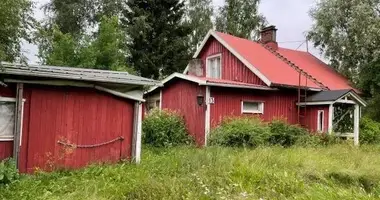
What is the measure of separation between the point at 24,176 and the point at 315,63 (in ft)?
58.3

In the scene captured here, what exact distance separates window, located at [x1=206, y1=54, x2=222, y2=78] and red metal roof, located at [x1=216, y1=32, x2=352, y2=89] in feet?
3.68

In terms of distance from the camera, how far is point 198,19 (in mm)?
31875

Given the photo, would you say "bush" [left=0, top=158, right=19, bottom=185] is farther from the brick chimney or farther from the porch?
the brick chimney

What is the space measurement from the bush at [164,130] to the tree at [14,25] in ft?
24.8

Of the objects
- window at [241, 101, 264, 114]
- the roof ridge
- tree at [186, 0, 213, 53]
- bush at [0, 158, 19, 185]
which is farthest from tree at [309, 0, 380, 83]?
bush at [0, 158, 19, 185]

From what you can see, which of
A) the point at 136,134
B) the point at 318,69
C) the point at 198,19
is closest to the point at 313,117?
the point at 318,69

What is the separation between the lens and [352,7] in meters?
20.8

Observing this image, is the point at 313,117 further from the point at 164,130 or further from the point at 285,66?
the point at 164,130

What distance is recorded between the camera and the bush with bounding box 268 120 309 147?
543 inches

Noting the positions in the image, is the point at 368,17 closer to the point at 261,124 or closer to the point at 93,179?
the point at 261,124

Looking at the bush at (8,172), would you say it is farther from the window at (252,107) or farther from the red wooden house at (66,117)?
the window at (252,107)

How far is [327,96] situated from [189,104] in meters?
5.75

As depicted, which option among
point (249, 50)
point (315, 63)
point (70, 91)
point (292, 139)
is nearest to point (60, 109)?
point (70, 91)

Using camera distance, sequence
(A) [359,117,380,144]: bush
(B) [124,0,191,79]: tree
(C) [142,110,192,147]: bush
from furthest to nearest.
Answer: (B) [124,0,191,79]: tree → (A) [359,117,380,144]: bush → (C) [142,110,192,147]: bush
